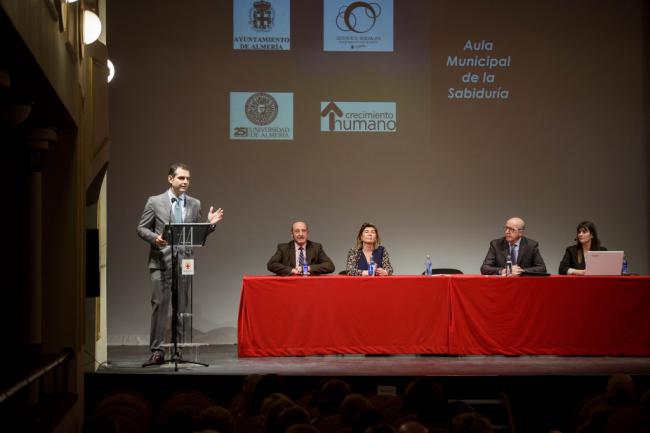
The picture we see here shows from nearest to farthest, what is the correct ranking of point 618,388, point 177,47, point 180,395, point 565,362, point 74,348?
1. point 618,388
2. point 180,395
3. point 74,348
4. point 565,362
5. point 177,47

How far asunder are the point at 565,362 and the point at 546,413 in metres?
1.58

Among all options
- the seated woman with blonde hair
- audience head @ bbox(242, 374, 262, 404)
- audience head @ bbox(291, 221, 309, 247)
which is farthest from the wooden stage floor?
audience head @ bbox(242, 374, 262, 404)

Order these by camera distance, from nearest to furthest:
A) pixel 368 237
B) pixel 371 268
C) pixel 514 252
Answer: pixel 371 268, pixel 368 237, pixel 514 252

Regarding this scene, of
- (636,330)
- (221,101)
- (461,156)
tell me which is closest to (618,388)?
(636,330)

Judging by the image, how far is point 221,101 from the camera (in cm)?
867

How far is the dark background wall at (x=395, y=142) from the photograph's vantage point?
28.3 feet

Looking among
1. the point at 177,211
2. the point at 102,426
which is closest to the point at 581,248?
the point at 177,211

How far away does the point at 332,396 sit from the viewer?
13.0 ft

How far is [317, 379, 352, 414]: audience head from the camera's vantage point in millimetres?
3969

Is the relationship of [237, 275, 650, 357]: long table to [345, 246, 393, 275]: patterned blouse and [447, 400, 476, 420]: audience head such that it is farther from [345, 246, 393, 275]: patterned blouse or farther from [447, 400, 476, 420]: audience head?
[447, 400, 476, 420]: audience head

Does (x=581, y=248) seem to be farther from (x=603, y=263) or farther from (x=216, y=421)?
(x=216, y=421)

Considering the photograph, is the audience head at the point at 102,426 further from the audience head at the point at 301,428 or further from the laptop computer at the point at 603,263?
the laptop computer at the point at 603,263

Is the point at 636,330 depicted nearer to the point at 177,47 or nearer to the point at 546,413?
the point at 546,413

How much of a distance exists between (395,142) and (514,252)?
1.93 meters
